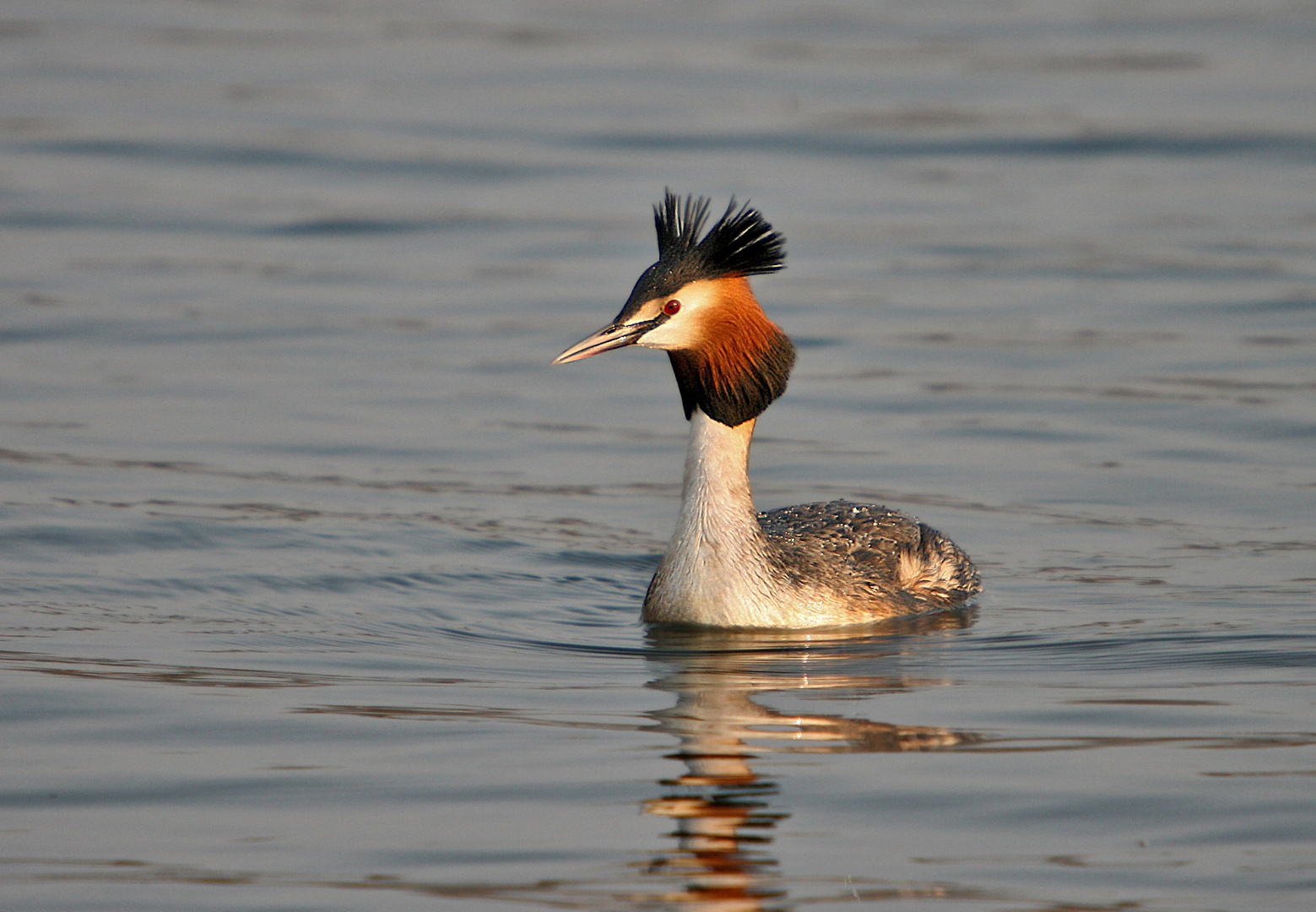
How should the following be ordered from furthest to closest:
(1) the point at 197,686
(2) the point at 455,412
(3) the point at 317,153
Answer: (3) the point at 317,153 → (2) the point at 455,412 → (1) the point at 197,686

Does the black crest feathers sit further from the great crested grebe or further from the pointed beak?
the pointed beak

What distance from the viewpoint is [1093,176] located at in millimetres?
22156

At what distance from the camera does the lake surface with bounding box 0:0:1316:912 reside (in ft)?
21.9

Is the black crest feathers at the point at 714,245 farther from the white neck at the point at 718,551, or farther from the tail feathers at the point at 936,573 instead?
the tail feathers at the point at 936,573

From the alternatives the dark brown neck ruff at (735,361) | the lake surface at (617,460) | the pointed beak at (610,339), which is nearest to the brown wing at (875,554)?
the lake surface at (617,460)

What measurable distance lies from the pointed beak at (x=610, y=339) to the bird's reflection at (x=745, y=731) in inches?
59.2

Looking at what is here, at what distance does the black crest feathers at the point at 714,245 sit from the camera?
965 centimetres

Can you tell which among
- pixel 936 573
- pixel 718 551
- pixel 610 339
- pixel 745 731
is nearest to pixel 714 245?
pixel 610 339

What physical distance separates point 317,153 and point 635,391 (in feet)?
29.7

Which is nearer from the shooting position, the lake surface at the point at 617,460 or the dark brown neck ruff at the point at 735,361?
the lake surface at the point at 617,460

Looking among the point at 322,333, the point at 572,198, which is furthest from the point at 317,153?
the point at 322,333

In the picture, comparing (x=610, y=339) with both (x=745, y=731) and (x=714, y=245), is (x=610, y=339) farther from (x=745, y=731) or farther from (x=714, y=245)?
(x=745, y=731)

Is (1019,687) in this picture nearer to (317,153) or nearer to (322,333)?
(322,333)

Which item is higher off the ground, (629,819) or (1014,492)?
A: (1014,492)
